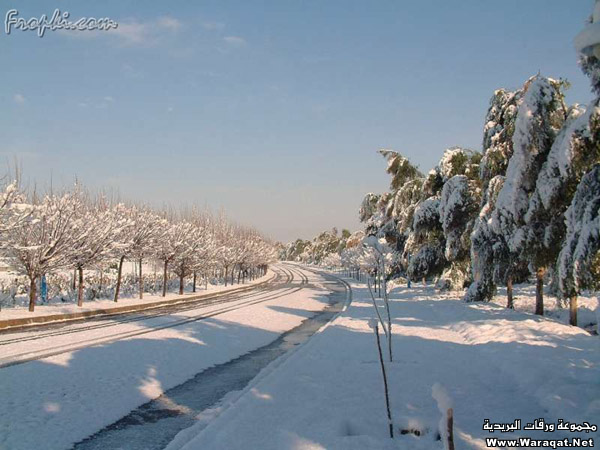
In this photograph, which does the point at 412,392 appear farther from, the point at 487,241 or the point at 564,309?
the point at 564,309

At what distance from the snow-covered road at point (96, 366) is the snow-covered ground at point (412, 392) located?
193 cm

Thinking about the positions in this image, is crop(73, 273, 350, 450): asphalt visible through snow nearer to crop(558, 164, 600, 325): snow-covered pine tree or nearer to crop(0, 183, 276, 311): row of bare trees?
→ crop(558, 164, 600, 325): snow-covered pine tree

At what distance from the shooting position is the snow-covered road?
7461 millimetres

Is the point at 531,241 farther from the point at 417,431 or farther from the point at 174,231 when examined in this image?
the point at 174,231

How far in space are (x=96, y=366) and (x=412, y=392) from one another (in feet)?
22.9

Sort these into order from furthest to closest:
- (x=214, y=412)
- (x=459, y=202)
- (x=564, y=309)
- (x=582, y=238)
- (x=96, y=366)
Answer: (x=459, y=202)
(x=564, y=309)
(x=96, y=366)
(x=582, y=238)
(x=214, y=412)

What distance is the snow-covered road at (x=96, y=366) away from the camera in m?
7.46

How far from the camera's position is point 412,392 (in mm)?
8453

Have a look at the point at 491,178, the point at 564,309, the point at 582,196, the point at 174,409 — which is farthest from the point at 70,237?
the point at 564,309

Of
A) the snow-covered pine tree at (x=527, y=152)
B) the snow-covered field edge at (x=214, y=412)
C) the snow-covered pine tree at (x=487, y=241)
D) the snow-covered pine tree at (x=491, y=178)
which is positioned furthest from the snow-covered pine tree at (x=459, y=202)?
the snow-covered field edge at (x=214, y=412)

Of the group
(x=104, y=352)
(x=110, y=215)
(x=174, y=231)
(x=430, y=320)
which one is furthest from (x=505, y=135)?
(x=174, y=231)

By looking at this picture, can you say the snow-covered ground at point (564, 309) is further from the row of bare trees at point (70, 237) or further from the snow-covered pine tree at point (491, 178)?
the row of bare trees at point (70, 237)

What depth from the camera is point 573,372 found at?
8820 mm

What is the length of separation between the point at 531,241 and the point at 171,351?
1120 centimetres
